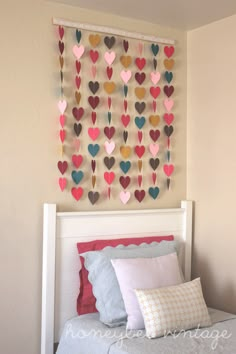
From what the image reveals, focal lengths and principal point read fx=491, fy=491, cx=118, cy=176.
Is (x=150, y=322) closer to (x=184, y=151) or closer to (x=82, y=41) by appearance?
(x=184, y=151)

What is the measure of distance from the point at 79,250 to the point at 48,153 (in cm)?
57

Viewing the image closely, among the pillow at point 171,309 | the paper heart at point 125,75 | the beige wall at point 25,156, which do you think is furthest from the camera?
the paper heart at point 125,75

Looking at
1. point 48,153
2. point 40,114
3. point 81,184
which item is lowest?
point 81,184

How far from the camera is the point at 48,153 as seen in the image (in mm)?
2740

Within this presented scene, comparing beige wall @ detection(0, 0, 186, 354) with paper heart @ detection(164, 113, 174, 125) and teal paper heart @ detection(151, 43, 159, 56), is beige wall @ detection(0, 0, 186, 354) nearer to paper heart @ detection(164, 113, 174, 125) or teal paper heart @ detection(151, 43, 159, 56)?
teal paper heart @ detection(151, 43, 159, 56)

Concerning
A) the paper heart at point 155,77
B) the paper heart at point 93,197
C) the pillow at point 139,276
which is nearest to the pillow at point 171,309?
the pillow at point 139,276

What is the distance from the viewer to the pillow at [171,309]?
2.32 m

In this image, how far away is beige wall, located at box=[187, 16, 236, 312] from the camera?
9.68 ft

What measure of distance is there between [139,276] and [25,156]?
2.90ft

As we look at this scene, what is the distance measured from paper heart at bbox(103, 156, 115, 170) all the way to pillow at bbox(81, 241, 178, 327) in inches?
18.9

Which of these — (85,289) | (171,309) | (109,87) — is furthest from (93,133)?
(171,309)

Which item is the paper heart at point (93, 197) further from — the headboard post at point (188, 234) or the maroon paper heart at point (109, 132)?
the headboard post at point (188, 234)

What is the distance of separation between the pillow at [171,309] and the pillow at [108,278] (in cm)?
17

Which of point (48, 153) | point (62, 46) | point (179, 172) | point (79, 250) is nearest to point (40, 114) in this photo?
point (48, 153)
